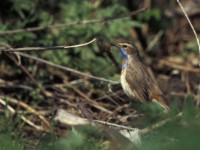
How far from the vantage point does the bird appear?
226 inches

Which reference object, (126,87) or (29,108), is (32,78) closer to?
(29,108)

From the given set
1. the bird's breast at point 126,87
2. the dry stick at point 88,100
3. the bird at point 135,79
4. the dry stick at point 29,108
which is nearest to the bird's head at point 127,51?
the bird at point 135,79

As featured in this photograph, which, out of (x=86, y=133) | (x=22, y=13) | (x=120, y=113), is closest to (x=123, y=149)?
(x=86, y=133)

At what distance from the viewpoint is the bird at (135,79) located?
18.9 feet

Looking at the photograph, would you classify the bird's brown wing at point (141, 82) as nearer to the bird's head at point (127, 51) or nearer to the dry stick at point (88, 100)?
the bird's head at point (127, 51)

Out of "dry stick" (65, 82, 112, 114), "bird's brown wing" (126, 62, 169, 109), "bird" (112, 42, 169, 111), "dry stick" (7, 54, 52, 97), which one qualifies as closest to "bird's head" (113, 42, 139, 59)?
"bird" (112, 42, 169, 111)

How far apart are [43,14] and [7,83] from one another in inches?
44.9

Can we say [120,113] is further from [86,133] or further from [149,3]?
[86,133]

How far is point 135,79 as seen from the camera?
5.87 metres

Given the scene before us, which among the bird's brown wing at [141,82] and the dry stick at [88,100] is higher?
the bird's brown wing at [141,82]

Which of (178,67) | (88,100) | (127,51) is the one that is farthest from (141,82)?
(178,67)

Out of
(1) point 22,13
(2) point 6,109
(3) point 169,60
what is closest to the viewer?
(2) point 6,109

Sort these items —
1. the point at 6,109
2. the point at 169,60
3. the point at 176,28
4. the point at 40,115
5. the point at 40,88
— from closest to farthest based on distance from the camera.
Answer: the point at 6,109, the point at 40,115, the point at 40,88, the point at 169,60, the point at 176,28

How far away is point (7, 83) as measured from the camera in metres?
6.84
